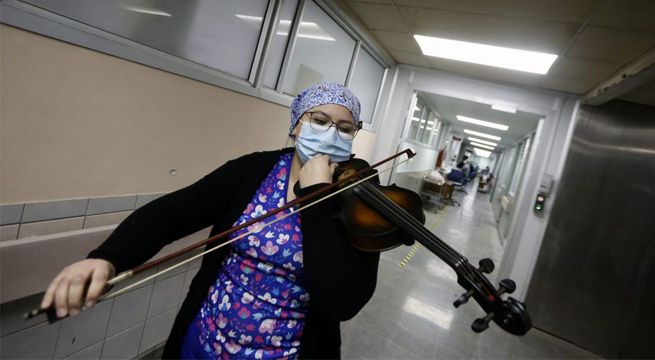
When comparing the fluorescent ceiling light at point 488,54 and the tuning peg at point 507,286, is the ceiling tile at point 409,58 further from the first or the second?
the tuning peg at point 507,286

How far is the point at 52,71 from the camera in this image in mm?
1129

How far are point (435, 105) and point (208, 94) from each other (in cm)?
692

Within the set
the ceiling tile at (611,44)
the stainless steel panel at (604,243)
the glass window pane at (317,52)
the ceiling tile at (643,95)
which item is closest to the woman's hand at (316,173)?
the glass window pane at (317,52)

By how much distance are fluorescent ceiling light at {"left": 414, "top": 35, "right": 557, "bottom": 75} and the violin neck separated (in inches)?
97.1

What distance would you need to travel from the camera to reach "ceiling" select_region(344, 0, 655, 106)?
1.88 metres

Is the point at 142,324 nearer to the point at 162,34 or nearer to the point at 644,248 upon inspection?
the point at 162,34

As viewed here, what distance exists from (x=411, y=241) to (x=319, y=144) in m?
0.49

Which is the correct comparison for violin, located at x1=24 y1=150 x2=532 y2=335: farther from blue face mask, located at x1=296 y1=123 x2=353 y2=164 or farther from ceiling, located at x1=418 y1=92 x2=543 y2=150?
ceiling, located at x1=418 y1=92 x2=543 y2=150

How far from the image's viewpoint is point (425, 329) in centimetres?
277

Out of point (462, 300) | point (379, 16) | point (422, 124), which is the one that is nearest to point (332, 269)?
point (462, 300)

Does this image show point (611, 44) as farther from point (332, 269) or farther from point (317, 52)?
point (332, 269)

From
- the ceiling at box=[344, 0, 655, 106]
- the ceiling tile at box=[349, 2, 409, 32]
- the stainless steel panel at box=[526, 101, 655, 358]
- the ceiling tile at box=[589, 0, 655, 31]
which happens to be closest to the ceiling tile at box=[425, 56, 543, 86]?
the ceiling at box=[344, 0, 655, 106]

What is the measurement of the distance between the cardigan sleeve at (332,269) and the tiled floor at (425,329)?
169 centimetres

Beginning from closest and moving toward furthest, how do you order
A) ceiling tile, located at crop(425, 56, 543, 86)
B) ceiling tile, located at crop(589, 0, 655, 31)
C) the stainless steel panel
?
1. ceiling tile, located at crop(589, 0, 655, 31)
2. the stainless steel panel
3. ceiling tile, located at crop(425, 56, 543, 86)
